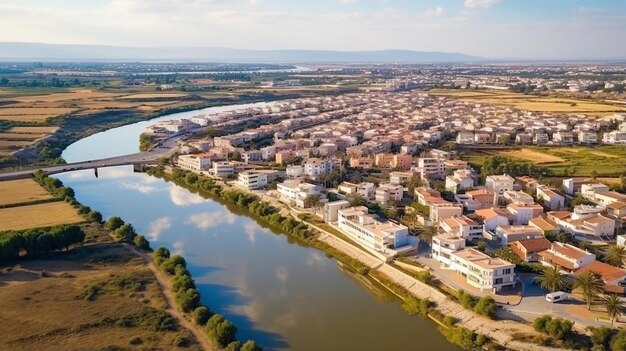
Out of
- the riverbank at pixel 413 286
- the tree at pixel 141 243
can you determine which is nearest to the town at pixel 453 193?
the riverbank at pixel 413 286

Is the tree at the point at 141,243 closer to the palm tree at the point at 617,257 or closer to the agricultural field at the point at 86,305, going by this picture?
the agricultural field at the point at 86,305

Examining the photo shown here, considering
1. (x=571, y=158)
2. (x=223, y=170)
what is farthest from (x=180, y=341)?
(x=571, y=158)

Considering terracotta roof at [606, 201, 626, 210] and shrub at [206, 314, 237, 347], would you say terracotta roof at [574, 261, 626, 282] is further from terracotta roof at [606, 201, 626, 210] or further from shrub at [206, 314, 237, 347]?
shrub at [206, 314, 237, 347]

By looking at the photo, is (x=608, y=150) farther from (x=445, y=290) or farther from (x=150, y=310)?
(x=150, y=310)

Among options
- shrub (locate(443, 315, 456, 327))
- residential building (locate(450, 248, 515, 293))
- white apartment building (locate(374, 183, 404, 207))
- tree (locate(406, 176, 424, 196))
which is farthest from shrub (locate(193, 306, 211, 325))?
tree (locate(406, 176, 424, 196))

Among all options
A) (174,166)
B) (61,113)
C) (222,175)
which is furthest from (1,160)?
(61,113)

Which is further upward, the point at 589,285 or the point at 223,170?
the point at 589,285

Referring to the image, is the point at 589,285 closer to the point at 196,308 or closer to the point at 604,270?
the point at 604,270
